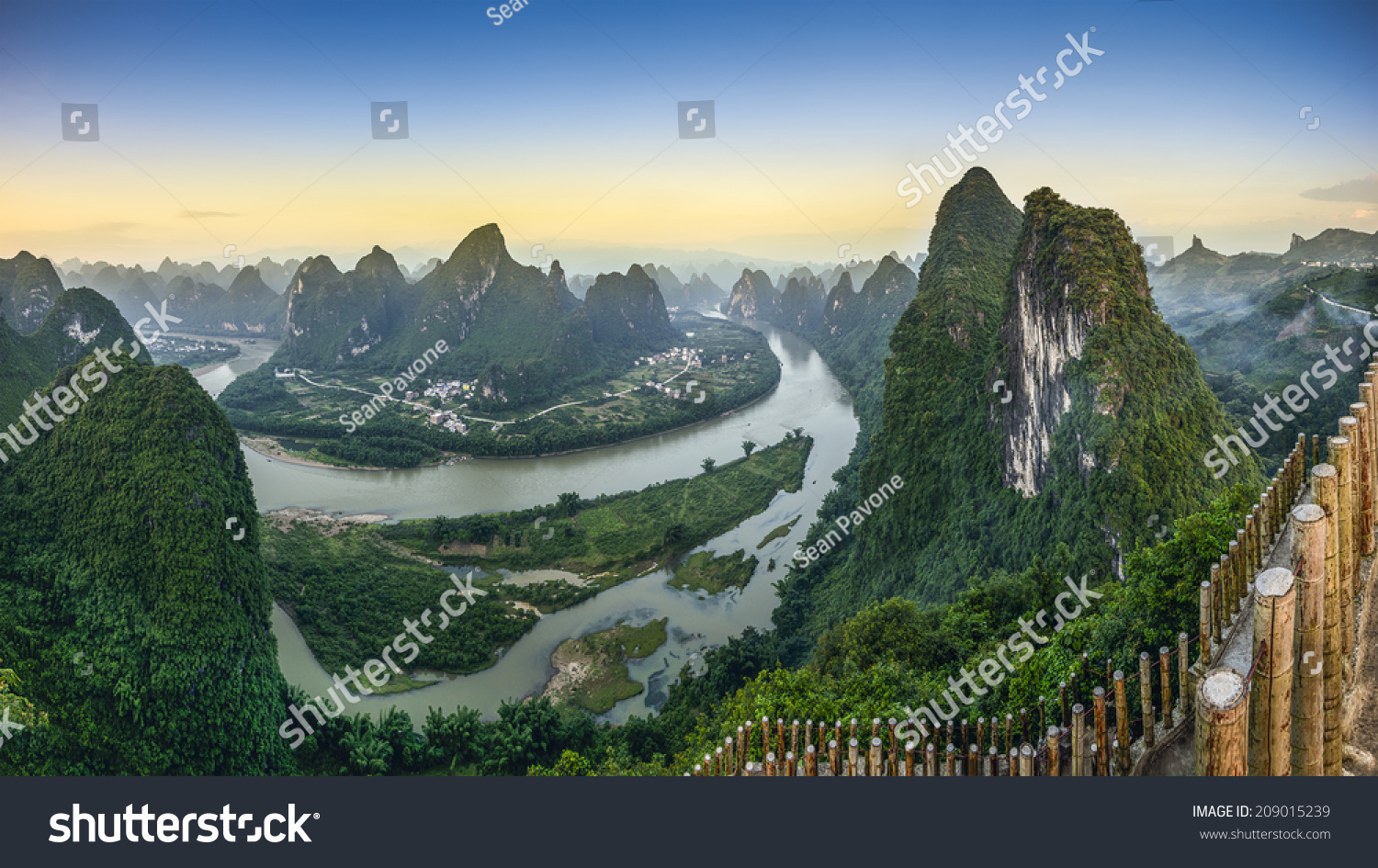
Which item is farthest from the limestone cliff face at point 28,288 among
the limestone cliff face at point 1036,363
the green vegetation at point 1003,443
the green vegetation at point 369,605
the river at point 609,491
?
the limestone cliff face at point 1036,363

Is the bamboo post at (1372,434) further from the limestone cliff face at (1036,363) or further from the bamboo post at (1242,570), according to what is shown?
the limestone cliff face at (1036,363)

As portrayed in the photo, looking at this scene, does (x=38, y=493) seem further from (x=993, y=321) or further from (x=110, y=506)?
(x=993, y=321)

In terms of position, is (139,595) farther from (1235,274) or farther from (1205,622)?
(1235,274)

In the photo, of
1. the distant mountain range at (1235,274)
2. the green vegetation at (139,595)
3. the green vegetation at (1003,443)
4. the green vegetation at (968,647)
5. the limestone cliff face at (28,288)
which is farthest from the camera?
the limestone cliff face at (28,288)

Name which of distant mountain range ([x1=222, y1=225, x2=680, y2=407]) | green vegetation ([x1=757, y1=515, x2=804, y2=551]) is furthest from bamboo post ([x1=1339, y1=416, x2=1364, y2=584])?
distant mountain range ([x1=222, y1=225, x2=680, y2=407])

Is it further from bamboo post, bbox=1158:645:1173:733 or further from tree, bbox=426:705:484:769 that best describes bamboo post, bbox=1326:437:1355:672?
tree, bbox=426:705:484:769

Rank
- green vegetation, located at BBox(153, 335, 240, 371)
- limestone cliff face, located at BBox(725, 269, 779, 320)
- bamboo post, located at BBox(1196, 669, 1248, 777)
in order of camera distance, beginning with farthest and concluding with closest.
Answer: limestone cliff face, located at BBox(725, 269, 779, 320) → green vegetation, located at BBox(153, 335, 240, 371) → bamboo post, located at BBox(1196, 669, 1248, 777)

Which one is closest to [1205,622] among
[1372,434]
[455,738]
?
[1372,434]
